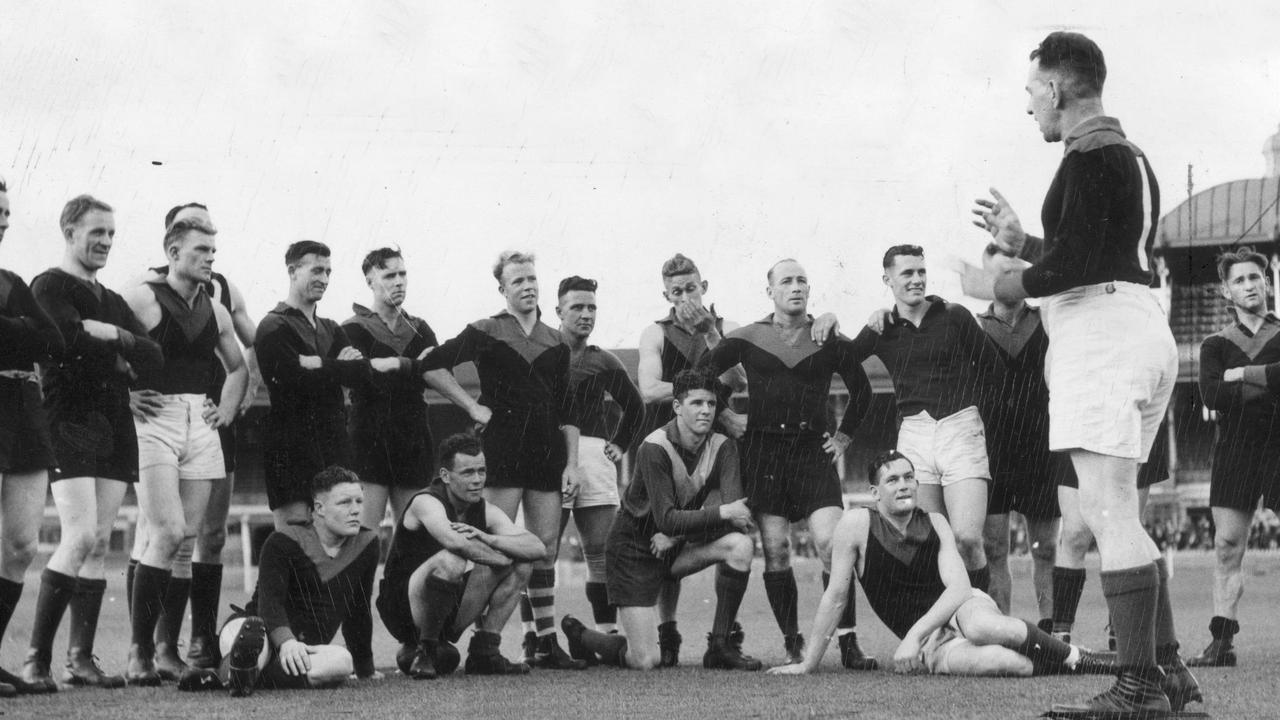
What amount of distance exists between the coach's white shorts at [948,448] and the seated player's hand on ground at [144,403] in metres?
3.69

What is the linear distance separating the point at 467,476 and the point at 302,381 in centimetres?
98

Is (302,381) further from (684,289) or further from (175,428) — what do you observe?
(684,289)

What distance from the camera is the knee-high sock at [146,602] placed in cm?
653

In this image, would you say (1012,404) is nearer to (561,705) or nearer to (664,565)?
(664,565)

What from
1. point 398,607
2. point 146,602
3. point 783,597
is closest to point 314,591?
point 398,607

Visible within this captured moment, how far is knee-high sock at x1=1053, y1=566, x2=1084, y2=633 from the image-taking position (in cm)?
720

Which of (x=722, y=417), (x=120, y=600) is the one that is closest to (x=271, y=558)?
(x=722, y=417)

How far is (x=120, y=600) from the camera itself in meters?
19.7

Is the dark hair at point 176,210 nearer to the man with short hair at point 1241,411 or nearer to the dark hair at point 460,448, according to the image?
the dark hair at point 460,448

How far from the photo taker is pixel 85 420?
6184 millimetres

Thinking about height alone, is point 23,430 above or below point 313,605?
above

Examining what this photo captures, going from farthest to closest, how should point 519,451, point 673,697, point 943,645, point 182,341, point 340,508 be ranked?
point 519,451, point 182,341, point 340,508, point 943,645, point 673,697

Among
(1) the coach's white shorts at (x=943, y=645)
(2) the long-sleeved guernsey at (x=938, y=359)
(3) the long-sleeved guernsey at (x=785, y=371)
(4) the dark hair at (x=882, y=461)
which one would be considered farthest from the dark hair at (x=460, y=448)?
(1) the coach's white shorts at (x=943, y=645)

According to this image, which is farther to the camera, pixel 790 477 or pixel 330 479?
pixel 790 477
